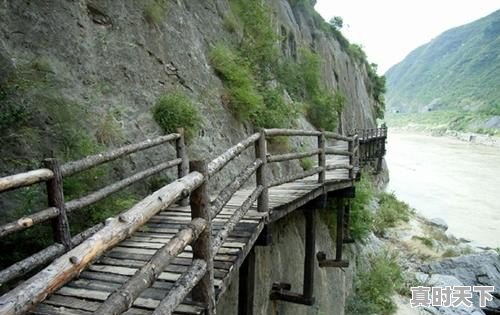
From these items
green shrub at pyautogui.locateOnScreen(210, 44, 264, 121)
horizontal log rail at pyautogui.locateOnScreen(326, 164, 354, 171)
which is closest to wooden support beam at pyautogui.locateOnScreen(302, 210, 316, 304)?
horizontal log rail at pyautogui.locateOnScreen(326, 164, 354, 171)

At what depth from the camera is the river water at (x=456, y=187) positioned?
85.1 feet

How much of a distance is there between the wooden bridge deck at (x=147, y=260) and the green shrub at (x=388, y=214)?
15709mm

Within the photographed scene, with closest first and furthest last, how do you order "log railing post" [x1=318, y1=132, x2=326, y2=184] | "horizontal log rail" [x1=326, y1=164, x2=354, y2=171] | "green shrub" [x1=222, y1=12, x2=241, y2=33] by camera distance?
"log railing post" [x1=318, y1=132, x2=326, y2=184] → "horizontal log rail" [x1=326, y1=164, x2=354, y2=171] → "green shrub" [x1=222, y1=12, x2=241, y2=33]

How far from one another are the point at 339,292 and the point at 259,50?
7586mm

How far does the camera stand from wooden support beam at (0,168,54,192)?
2.94m

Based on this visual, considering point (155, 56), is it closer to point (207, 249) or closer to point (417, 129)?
point (207, 249)

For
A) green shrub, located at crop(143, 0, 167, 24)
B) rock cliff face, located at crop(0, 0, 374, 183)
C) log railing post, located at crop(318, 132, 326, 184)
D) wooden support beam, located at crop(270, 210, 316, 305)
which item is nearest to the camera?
rock cliff face, located at crop(0, 0, 374, 183)

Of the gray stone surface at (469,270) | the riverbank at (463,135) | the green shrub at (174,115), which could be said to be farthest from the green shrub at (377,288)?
the riverbank at (463,135)

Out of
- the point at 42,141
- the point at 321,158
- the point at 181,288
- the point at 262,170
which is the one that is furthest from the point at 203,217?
the point at 321,158

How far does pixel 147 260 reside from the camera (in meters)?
3.73

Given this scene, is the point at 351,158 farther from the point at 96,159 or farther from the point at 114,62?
the point at 96,159

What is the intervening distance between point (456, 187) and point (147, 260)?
39247 millimetres

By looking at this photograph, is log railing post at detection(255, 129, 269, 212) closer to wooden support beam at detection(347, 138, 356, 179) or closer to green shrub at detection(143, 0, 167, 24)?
wooden support beam at detection(347, 138, 356, 179)

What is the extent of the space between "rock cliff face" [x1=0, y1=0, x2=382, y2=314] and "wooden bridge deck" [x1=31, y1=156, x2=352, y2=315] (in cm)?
130
